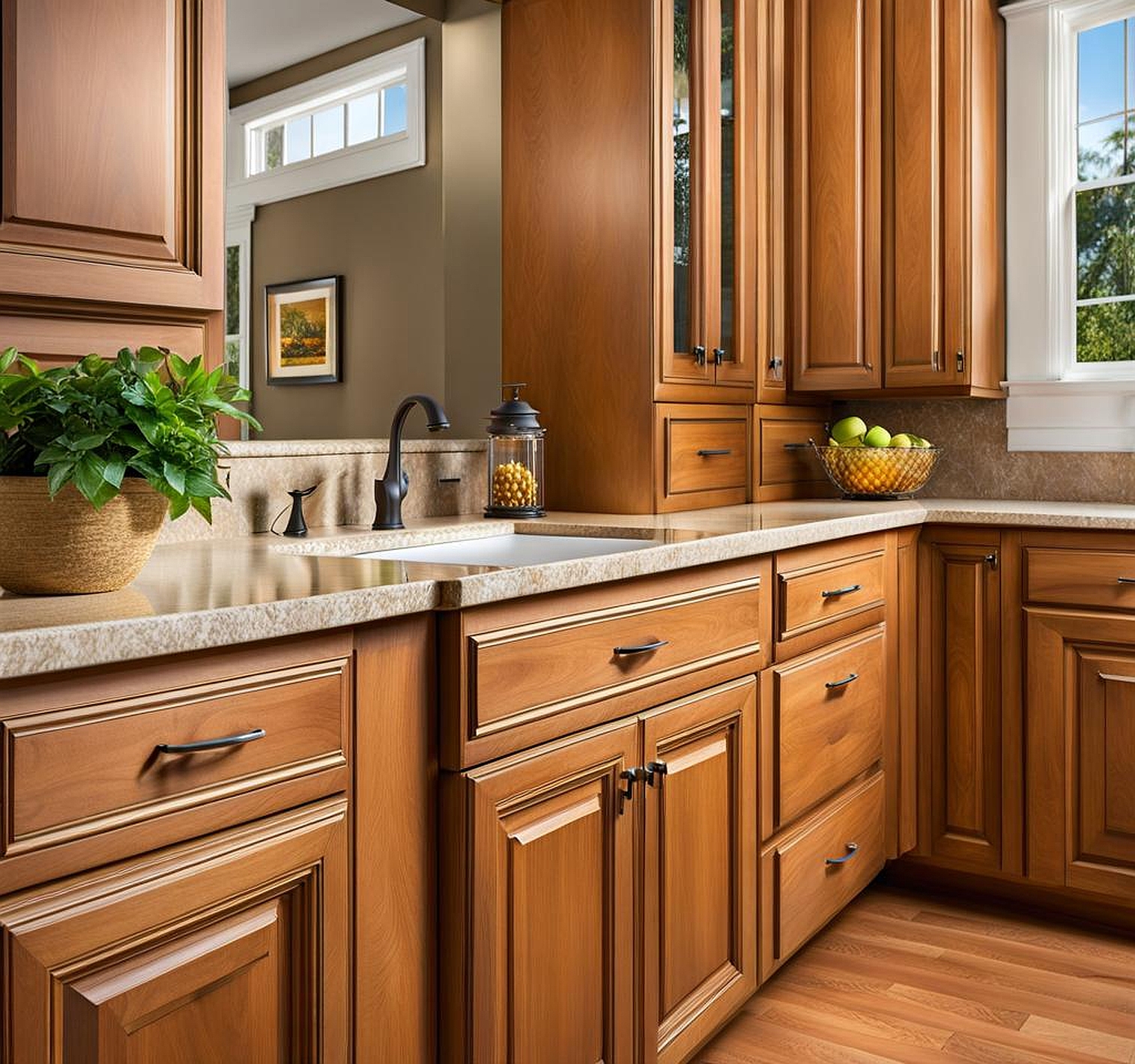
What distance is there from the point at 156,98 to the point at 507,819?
1.08m

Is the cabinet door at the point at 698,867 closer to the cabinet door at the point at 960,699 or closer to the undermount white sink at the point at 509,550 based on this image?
the undermount white sink at the point at 509,550

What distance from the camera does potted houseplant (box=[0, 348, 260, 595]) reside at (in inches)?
46.6

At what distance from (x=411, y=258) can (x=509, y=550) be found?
1.61 m

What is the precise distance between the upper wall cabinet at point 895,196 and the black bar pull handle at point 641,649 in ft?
5.02

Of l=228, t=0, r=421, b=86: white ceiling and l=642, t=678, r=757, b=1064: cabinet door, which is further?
l=228, t=0, r=421, b=86: white ceiling

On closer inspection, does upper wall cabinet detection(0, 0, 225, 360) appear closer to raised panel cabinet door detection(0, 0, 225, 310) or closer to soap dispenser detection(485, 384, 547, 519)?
raised panel cabinet door detection(0, 0, 225, 310)

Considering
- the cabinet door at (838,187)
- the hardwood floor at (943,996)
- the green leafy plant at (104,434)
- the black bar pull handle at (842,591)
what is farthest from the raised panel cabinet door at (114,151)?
the cabinet door at (838,187)

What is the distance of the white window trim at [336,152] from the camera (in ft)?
11.2

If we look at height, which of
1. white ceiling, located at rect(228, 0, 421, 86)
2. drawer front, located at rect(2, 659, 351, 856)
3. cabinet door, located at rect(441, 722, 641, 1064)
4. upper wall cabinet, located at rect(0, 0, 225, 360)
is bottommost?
cabinet door, located at rect(441, 722, 641, 1064)

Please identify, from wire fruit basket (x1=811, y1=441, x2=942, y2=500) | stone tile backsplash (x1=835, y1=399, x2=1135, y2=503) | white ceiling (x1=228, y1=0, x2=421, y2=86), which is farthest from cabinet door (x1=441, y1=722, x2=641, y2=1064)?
white ceiling (x1=228, y1=0, x2=421, y2=86)

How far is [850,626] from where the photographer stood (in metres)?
2.38

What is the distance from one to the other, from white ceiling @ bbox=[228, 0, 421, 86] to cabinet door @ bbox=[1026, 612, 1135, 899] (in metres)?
A: 2.56

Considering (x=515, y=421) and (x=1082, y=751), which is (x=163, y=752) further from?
(x=1082, y=751)

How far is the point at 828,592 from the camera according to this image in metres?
2.26
